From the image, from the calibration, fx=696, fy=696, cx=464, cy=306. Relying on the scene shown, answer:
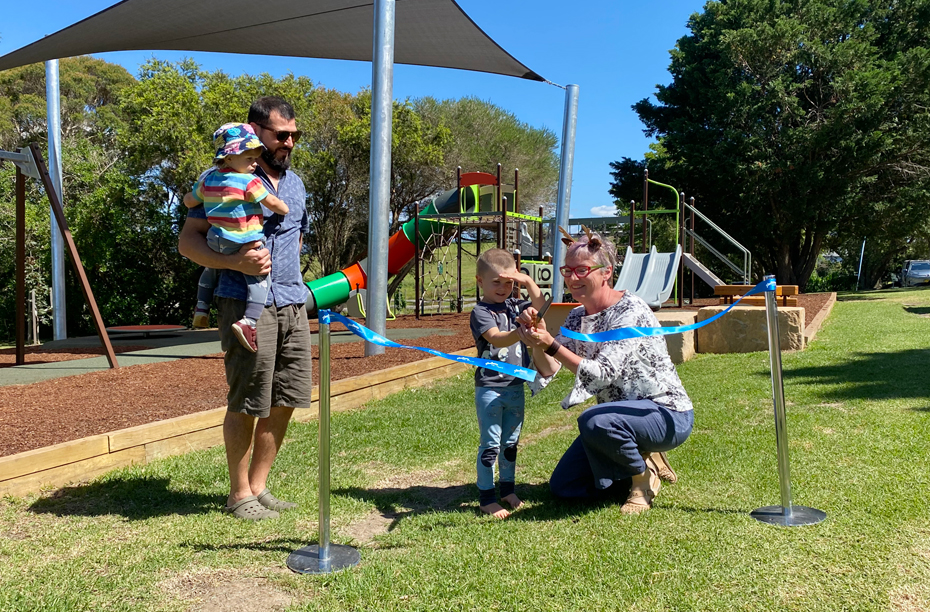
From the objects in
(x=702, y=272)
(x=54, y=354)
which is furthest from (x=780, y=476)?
(x=702, y=272)

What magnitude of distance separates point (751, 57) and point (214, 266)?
26224mm

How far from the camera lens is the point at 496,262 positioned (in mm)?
3484

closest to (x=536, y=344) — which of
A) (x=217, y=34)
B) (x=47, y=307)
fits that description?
(x=217, y=34)

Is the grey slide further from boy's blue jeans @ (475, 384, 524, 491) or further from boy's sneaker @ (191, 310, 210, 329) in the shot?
boy's sneaker @ (191, 310, 210, 329)

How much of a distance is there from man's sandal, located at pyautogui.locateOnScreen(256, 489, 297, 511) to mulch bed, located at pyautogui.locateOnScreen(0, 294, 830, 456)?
5.40ft

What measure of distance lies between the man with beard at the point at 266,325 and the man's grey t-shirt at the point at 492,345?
0.93 metres

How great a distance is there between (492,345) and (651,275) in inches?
460

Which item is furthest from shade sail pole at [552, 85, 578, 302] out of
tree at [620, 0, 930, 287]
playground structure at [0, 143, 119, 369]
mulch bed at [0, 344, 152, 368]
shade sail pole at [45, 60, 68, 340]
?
tree at [620, 0, 930, 287]

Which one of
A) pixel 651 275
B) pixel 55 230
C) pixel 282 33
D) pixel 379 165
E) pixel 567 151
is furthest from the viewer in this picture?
pixel 651 275

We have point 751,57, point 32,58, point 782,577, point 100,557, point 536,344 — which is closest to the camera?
point 782,577

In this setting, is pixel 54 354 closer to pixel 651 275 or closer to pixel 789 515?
pixel 789 515

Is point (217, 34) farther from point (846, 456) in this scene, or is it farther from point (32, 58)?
point (846, 456)

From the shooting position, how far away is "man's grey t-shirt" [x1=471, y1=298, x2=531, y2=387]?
3.56 metres

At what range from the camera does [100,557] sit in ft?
9.82
